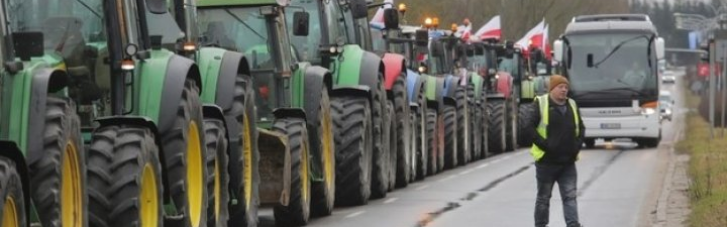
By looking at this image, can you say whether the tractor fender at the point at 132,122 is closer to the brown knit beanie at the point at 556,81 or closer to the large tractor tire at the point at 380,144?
the brown knit beanie at the point at 556,81

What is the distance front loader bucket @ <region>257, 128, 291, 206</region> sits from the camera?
53.6 ft

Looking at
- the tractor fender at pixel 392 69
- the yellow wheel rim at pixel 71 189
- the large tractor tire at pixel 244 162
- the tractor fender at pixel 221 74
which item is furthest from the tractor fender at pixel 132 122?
the tractor fender at pixel 392 69

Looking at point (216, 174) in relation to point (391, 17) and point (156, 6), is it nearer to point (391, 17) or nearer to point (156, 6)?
point (156, 6)

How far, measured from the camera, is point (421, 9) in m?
42.2

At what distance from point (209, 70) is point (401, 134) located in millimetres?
9234

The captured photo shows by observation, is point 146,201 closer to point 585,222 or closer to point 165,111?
point 165,111

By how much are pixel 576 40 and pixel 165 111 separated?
31369mm

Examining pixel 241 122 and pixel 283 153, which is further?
pixel 283 153

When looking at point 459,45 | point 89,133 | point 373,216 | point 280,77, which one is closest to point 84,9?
point 89,133

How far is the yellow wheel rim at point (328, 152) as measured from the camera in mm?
18797

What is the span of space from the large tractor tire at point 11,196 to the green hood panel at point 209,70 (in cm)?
559

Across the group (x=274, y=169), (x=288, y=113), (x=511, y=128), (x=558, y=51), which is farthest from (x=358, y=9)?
(x=558, y=51)

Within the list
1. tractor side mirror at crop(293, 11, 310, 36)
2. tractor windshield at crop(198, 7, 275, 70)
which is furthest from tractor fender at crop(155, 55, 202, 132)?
tractor side mirror at crop(293, 11, 310, 36)

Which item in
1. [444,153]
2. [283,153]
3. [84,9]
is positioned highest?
[84,9]
